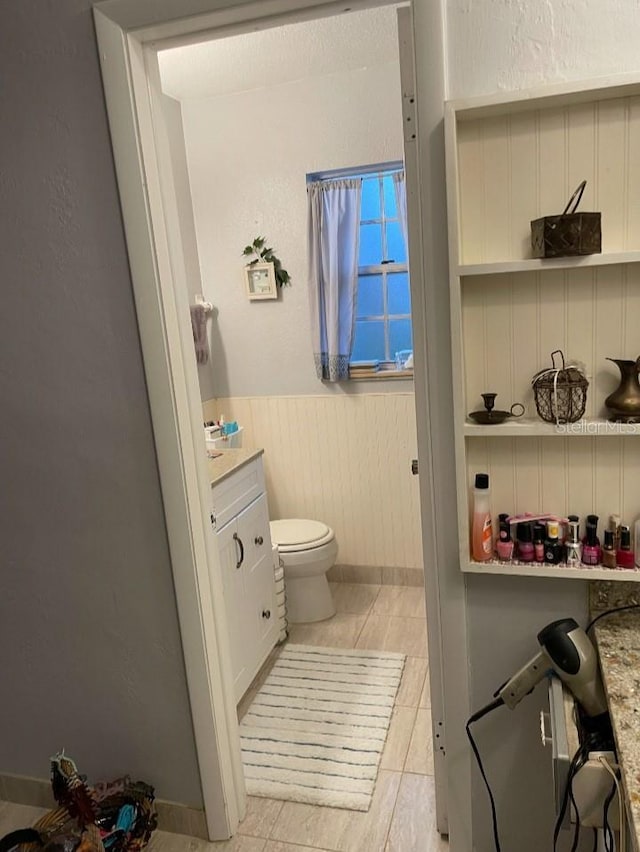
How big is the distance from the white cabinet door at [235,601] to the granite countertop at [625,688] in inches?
48.4

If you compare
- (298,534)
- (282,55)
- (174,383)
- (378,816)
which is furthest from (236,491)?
(282,55)

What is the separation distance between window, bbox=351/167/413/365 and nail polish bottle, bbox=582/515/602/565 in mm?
1763

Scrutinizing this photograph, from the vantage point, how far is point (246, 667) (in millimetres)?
2303

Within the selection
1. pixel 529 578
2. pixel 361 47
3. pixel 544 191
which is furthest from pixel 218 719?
pixel 361 47

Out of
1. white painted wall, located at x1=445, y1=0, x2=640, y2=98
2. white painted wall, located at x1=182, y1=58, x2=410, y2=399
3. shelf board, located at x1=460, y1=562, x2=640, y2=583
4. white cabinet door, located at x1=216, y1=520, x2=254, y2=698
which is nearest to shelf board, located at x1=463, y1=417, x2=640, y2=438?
shelf board, located at x1=460, y1=562, x2=640, y2=583

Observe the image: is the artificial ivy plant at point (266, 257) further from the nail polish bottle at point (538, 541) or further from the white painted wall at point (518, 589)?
the nail polish bottle at point (538, 541)

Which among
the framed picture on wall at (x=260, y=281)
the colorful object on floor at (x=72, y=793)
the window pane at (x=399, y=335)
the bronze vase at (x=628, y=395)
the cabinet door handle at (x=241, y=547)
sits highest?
the framed picture on wall at (x=260, y=281)

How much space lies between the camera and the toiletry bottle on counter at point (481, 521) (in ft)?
4.46

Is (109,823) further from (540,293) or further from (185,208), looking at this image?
(185,208)

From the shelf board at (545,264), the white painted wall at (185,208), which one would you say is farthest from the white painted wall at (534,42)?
the white painted wall at (185,208)

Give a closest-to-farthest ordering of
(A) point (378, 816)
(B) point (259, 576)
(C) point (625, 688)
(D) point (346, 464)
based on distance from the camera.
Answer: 1. (C) point (625, 688)
2. (A) point (378, 816)
3. (B) point (259, 576)
4. (D) point (346, 464)

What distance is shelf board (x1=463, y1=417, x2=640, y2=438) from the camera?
121 cm

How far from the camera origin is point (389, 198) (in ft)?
9.58

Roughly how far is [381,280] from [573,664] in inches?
85.9
